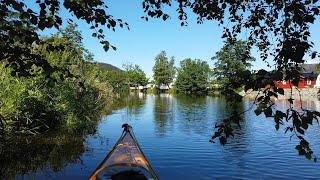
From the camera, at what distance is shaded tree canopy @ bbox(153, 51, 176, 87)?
12744cm

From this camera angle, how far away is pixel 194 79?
341 ft

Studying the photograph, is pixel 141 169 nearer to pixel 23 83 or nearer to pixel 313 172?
pixel 313 172

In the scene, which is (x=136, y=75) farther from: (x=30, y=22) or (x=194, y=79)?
(x=30, y=22)

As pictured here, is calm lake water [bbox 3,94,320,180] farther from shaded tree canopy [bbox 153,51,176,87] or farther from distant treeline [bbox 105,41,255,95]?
shaded tree canopy [bbox 153,51,176,87]

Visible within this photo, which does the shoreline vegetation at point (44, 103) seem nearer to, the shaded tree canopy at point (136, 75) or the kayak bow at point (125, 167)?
the kayak bow at point (125, 167)

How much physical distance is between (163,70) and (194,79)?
25680 mm

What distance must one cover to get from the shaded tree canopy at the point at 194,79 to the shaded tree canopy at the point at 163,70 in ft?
54.8

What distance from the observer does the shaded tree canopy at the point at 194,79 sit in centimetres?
10200

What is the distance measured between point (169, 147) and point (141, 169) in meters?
8.59

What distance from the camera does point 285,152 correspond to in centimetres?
1515

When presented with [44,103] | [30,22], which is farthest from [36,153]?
[30,22]

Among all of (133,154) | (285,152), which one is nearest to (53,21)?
(133,154)

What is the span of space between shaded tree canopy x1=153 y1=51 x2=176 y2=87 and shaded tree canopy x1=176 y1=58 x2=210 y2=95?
16.7 meters

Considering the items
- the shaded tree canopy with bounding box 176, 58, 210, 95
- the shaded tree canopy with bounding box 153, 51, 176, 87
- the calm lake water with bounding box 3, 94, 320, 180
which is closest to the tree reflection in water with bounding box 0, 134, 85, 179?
the calm lake water with bounding box 3, 94, 320, 180
